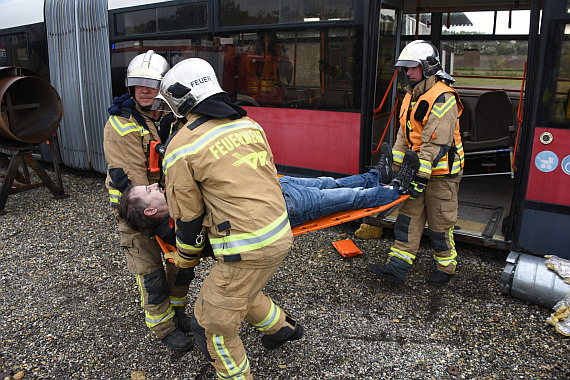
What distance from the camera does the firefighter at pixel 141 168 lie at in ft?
9.87

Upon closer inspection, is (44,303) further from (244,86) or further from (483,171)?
(483,171)

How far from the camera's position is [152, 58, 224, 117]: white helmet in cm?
230

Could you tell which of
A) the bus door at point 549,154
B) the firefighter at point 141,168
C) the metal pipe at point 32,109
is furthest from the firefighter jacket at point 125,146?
the metal pipe at point 32,109

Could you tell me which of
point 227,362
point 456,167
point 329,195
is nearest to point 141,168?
point 329,195

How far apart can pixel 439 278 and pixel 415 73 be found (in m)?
1.82

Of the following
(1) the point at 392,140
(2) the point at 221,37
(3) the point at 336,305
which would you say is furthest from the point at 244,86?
(3) the point at 336,305

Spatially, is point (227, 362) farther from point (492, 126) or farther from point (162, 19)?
point (492, 126)

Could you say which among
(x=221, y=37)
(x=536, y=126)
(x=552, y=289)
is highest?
(x=221, y=37)

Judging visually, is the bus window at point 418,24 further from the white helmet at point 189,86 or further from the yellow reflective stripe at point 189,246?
the yellow reflective stripe at point 189,246

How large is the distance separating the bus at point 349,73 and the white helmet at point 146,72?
2226 mm

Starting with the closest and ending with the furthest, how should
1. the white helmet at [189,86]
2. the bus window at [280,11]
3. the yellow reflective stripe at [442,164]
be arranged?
the white helmet at [189,86] < the yellow reflective stripe at [442,164] < the bus window at [280,11]

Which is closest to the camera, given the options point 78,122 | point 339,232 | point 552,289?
point 552,289

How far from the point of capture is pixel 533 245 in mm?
4023

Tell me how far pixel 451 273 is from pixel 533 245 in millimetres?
765
